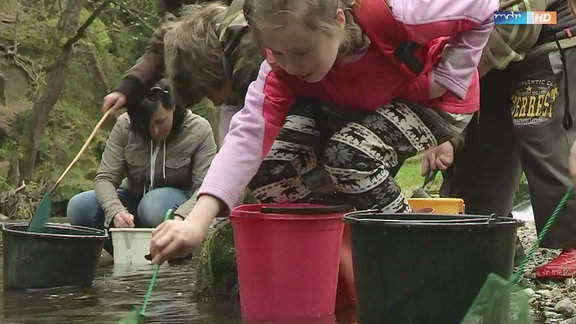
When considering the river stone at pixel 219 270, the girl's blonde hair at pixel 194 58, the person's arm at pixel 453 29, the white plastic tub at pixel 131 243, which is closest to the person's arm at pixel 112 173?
the white plastic tub at pixel 131 243

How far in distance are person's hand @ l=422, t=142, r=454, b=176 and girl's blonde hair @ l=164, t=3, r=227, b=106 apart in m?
0.94

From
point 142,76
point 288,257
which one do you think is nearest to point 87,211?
point 142,76

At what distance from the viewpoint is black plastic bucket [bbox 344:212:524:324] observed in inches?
88.9

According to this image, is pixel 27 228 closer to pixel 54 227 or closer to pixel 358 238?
pixel 54 227

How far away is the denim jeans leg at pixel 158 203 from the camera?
523 cm

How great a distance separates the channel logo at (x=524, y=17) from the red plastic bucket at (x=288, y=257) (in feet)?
3.82

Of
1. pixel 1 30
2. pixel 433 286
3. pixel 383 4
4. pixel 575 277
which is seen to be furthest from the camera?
pixel 1 30

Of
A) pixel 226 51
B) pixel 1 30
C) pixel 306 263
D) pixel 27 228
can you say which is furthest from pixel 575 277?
pixel 1 30

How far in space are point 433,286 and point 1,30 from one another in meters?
13.5

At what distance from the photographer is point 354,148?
9.66 feet

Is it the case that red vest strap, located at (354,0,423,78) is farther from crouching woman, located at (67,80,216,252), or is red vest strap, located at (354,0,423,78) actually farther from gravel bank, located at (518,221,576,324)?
crouching woman, located at (67,80,216,252)

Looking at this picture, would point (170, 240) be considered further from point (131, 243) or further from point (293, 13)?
point (131, 243)

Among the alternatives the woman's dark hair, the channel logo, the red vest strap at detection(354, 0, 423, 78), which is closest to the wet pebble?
the red vest strap at detection(354, 0, 423, 78)

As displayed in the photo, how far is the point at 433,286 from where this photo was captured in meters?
2.28
